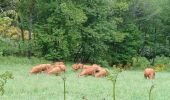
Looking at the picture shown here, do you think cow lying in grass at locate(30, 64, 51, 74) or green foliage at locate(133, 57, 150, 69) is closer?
cow lying in grass at locate(30, 64, 51, 74)

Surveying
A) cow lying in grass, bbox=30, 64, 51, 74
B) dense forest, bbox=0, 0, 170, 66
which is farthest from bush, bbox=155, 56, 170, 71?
cow lying in grass, bbox=30, 64, 51, 74

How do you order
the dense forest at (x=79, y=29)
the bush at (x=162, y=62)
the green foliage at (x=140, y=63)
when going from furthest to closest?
the bush at (x=162, y=62), the green foliage at (x=140, y=63), the dense forest at (x=79, y=29)

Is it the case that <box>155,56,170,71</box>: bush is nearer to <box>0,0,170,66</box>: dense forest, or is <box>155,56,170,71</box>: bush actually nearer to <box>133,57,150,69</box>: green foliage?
<box>133,57,150,69</box>: green foliage

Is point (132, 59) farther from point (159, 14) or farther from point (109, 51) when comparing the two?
point (159, 14)

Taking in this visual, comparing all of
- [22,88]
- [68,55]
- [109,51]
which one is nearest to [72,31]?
[68,55]

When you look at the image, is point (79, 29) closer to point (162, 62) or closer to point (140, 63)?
point (140, 63)

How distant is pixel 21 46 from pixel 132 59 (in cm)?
1195

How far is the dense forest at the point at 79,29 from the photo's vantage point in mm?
36062

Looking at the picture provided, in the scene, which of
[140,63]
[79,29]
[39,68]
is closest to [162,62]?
[140,63]

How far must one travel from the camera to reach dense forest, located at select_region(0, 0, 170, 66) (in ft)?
118

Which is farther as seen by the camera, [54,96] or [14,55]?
[14,55]

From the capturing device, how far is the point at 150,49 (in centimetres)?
5056

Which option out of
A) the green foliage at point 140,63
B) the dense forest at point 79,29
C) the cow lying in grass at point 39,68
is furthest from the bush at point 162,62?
the cow lying in grass at point 39,68

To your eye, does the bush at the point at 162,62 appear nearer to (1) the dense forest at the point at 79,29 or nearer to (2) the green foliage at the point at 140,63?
(2) the green foliage at the point at 140,63
